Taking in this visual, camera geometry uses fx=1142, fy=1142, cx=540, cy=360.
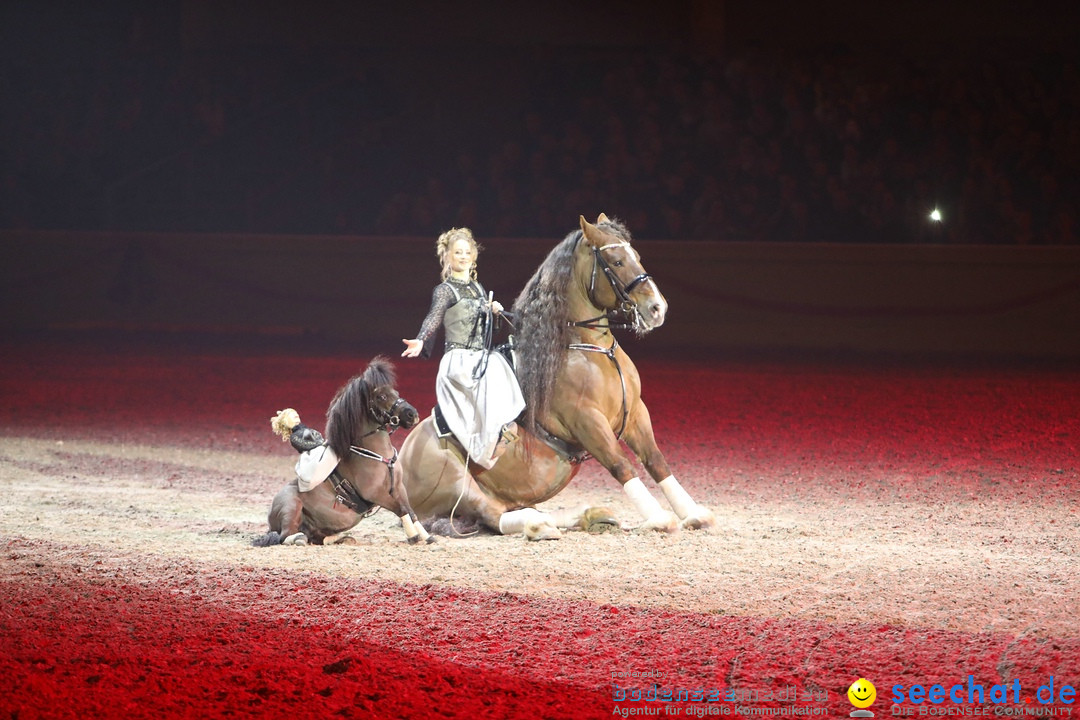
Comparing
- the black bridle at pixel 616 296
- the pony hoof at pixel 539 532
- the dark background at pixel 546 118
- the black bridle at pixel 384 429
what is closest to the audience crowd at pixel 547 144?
the dark background at pixel 546 118

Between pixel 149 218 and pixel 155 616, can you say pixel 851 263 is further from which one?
pixel 155 616

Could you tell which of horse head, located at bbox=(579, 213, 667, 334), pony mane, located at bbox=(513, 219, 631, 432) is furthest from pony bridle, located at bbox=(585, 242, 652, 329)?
pony mane, located at bbox=(513, 219, 631, 432)

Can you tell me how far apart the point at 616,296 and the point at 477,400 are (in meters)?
0.98

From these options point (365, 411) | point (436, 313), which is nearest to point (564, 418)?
point (436, 313)

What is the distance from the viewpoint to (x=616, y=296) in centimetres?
641

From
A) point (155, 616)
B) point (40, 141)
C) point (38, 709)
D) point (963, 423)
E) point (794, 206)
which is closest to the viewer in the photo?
point (38, 709)

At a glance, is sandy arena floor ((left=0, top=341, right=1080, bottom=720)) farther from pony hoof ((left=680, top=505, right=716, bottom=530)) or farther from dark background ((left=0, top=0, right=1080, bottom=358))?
dark background ((left=0, top=0, right=1080, bottom=358))

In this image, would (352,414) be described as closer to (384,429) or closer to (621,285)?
(384,429)

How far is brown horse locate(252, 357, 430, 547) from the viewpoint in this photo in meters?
6.07

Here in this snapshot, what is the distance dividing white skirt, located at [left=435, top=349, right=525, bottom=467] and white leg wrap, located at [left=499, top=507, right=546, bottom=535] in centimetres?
31

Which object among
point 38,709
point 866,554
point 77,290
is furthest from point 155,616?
point 77,290

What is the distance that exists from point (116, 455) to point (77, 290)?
1108cm

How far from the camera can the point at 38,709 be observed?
3752mm

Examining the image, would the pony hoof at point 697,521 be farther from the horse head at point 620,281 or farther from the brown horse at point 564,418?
the horse head at point 620,281
